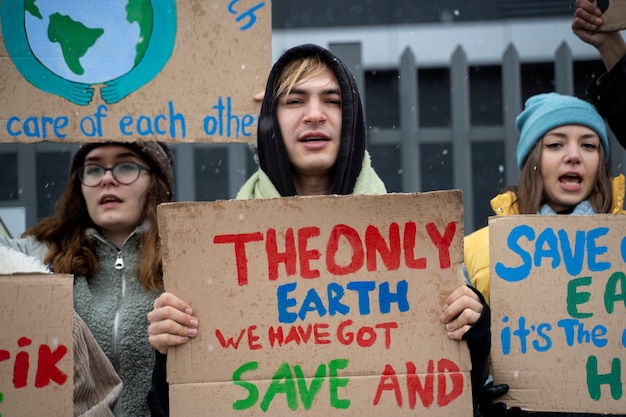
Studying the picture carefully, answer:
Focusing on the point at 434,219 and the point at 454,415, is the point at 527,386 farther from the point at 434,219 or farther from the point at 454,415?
the point at 434,219

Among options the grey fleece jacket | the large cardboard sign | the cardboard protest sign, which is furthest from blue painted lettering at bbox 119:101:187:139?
the large cardboard sign

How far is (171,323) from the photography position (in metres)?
1.75

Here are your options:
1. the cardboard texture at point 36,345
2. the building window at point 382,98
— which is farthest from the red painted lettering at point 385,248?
the building window at point 382,98

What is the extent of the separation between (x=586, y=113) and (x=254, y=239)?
115 cm

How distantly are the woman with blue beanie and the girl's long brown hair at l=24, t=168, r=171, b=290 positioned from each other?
2.95ft

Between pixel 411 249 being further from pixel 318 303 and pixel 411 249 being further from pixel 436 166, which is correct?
pixel 436 166

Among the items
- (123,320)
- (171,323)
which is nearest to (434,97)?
(123,320)

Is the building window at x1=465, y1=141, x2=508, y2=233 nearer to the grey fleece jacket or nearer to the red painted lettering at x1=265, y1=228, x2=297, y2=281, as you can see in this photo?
the grey fleece jacket

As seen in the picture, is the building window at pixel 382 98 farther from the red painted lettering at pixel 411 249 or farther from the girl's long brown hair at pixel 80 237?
the red painted lettering at pixel 411 249

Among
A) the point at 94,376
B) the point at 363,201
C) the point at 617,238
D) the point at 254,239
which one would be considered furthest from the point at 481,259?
the point at 94,376

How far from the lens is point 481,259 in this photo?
230 centimetres

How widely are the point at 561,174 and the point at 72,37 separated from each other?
4.61ft

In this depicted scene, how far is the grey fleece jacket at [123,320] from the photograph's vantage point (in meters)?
2.33

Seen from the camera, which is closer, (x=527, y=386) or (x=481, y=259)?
(x=527, y=386)
